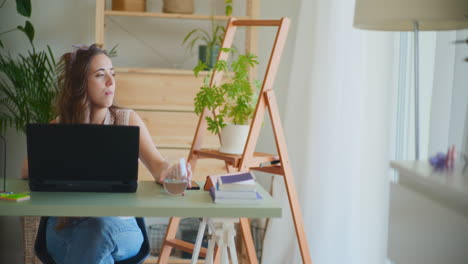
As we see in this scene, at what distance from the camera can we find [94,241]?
6.90 feet

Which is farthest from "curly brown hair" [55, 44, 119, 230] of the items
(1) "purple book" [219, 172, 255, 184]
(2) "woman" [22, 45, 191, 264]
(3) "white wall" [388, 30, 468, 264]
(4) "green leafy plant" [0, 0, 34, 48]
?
(4) "green leafy plant" [0, 0, 34, 48]

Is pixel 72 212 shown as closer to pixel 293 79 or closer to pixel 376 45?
pixel 376 45

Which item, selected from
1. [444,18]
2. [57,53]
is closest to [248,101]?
[444,18]

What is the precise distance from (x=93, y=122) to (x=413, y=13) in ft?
4.30

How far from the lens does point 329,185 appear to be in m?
2.98

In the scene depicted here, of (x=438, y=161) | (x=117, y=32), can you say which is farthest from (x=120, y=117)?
(x=117, y=32)

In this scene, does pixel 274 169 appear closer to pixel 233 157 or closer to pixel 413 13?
pixel 233 157

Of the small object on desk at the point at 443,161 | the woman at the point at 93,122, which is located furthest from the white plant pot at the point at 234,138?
the small object on desk at the point at 443,161

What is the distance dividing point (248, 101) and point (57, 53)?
1.88 meters

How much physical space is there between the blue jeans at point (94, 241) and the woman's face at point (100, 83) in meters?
0.48

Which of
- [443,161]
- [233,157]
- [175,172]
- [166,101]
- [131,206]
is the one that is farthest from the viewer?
[166,101]

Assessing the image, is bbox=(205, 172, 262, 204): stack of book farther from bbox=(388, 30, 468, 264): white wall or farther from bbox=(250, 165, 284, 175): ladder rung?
bbox=(250, 165, 284, 175): ladder rung

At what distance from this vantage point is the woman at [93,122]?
→ 6.93ft

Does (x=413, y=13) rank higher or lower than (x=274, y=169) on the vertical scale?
higher
